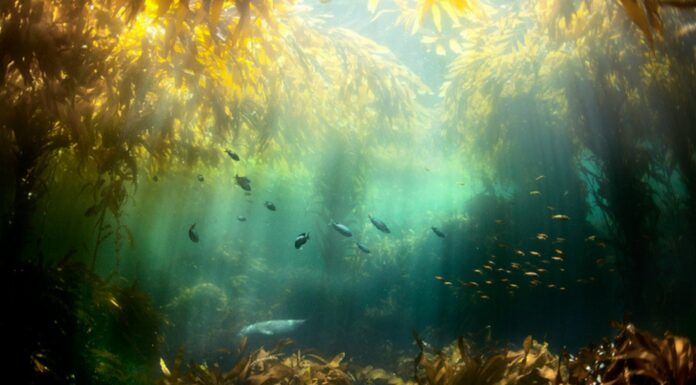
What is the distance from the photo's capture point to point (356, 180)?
1599 centimetres

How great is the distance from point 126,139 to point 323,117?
17.4 feet

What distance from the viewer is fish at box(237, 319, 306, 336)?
11070 millimetres

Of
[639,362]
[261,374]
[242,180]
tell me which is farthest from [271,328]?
[639,362]

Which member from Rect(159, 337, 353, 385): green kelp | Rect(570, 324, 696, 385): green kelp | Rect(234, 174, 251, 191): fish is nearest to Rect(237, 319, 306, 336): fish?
Rect(234, 174, 251, 191): fish

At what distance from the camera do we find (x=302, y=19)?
218 inches

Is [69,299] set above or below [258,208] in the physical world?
below

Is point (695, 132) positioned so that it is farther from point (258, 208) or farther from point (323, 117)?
point (258, 208)

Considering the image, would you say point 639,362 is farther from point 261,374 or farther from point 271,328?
point 271,328

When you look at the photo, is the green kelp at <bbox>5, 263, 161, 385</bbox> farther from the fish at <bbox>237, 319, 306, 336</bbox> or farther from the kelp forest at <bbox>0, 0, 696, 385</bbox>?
the fish at <bbox>237, 319, 306, 336</bbox>

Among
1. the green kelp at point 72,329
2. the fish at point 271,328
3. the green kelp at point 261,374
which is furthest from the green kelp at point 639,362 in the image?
the fish at point 271,328

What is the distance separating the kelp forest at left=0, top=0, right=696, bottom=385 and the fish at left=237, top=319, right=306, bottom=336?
0.09 metres

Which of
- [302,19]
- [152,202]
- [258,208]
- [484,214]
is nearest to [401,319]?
[484,214]

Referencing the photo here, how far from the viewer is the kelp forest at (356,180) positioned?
4047 mm

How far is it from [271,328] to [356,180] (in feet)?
22.8
